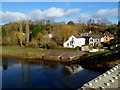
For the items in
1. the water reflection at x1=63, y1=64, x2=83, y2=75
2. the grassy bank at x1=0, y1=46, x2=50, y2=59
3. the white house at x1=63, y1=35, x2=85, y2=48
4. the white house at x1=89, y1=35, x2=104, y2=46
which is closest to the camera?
the water reflection at x1=63, y1=64, x2=83, y2=75

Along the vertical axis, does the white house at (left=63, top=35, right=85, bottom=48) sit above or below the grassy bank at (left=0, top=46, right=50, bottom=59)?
above

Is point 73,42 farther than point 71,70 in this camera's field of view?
Yes

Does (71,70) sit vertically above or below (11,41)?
below

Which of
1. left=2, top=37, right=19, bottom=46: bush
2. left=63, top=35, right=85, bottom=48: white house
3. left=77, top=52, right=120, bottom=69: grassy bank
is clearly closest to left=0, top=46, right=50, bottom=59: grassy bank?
left=2, top=37, right=19, bottom=46: bush

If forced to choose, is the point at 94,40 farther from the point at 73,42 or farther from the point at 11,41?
the point at 11,41

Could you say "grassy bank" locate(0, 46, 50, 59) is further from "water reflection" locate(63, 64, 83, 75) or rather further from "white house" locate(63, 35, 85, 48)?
"water reflection" locate(63, 64, 83, 75)

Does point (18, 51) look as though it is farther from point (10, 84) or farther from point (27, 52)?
point (10, 84)

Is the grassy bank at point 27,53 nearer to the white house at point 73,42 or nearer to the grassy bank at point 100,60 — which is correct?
the white house at point 73,42

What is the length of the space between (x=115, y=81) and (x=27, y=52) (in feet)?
83.8

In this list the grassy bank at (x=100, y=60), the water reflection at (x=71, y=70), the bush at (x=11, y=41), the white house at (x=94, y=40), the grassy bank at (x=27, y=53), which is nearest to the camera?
the water reflection at (x=71, y=70)

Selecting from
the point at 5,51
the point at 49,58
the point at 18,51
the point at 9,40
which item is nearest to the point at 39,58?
the point at 49,58

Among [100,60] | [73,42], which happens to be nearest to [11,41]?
[73,42]

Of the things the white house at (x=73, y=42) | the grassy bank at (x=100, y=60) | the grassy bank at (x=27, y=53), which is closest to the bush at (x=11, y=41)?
the grassy bank at (x=27, y=53)

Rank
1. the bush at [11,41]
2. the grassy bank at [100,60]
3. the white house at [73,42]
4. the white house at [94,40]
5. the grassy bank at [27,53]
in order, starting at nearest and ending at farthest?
the grassy bank at [100,60]
the grassy bank at [27,53]
the white house at [73,42]
the white house at [94,40]
the bush at [11,41]
